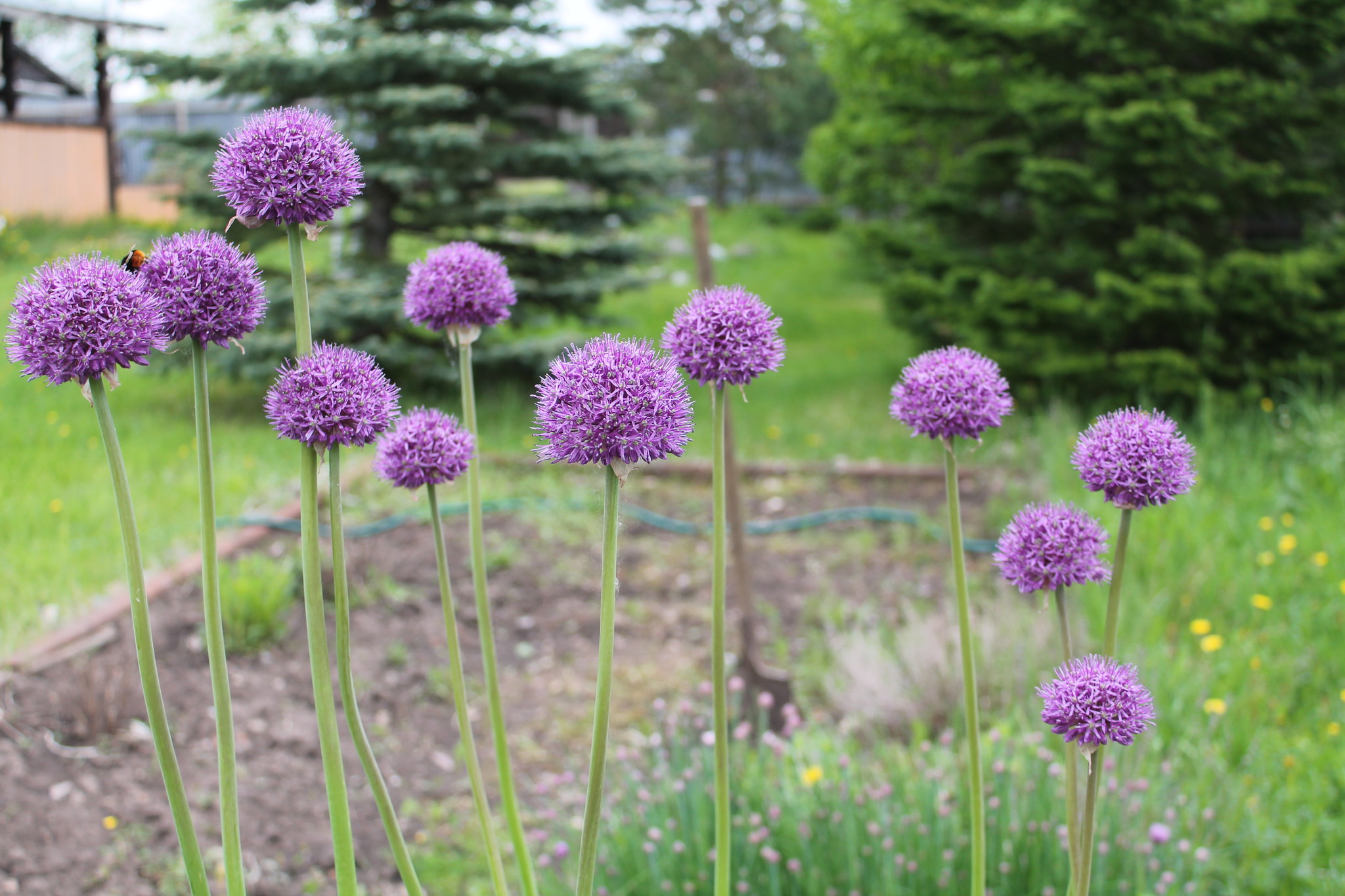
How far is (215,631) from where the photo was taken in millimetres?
954

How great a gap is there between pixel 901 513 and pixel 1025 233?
2.73 metres

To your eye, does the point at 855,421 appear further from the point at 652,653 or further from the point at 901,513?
the point at 652,653

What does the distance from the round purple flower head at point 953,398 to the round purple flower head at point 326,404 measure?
58cm

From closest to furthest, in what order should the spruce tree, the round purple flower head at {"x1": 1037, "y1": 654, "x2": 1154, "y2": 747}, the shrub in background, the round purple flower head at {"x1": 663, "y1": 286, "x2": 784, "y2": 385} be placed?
1. the round purple flower head at {"x1": 1037, "y1": 654, "x2": 1154, "y2": 747}
2. the round purple flower head at {"x1": 663, "y1": 286, "x2": 784, "y2": 385}
3. the shrub in background
4. the spruce tree

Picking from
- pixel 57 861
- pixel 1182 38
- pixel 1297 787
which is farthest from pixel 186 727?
pixel 1182 38

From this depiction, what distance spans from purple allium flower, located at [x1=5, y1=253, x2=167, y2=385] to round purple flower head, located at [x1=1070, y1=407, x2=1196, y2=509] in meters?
0.94

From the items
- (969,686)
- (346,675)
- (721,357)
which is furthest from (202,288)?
(969,686)

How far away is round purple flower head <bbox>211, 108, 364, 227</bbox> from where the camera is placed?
96 centimetres

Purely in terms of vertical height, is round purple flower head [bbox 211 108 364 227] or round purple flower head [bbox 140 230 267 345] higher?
round purple flower head [bbox 211 108 364 227]

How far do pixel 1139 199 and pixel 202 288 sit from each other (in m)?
6.42

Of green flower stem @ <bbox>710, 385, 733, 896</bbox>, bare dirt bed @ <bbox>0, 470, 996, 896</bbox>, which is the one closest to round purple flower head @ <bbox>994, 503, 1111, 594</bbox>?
green flower stem @ <bbox>710, 385, 733, 896</bbox>

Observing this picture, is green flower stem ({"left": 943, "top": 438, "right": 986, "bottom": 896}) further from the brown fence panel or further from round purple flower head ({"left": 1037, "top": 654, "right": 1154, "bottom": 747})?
the brown fence panel

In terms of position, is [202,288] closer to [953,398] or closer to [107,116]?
[953,398]

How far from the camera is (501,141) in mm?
7977
